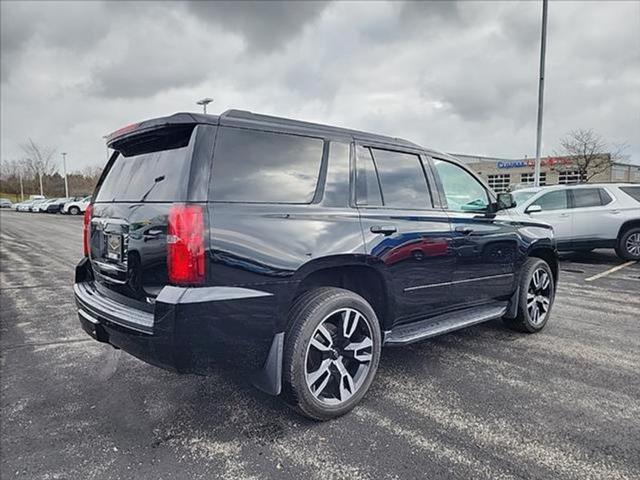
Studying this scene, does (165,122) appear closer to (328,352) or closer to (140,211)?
(140,211)

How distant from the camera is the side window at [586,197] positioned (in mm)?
9727

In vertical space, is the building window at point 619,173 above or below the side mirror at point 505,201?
above

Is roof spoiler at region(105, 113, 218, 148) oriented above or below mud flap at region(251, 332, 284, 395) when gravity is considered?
above

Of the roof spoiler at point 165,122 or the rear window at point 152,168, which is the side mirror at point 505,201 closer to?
the roof spoiler at point 165,122

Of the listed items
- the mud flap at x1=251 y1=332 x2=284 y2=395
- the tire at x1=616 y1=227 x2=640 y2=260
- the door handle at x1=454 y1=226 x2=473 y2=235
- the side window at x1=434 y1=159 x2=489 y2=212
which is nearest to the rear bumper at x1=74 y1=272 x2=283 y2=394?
the mud flap at x1=251 y1=332 x2=284 y2=395

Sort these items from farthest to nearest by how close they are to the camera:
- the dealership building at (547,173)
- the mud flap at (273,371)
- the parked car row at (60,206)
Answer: the parked car row at (60,206) → the dealership building at (547,173) → the mud flap at (273,371)

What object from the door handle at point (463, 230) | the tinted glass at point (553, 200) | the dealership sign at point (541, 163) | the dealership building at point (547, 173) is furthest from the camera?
the dealership building at point (547, 173)

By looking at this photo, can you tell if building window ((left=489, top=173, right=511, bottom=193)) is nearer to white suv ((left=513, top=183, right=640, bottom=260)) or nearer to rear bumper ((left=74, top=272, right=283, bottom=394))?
white suv ((left=513, top=183, right=640, bottom=260))

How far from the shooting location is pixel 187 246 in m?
2.24

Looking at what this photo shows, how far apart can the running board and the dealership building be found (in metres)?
24.8

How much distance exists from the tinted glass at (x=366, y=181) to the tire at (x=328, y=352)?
679mm

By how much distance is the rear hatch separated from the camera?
7.75 ft

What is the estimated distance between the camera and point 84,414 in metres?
2.90

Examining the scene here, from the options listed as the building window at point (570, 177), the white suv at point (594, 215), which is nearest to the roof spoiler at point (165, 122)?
the white suv at point (594, 215)
